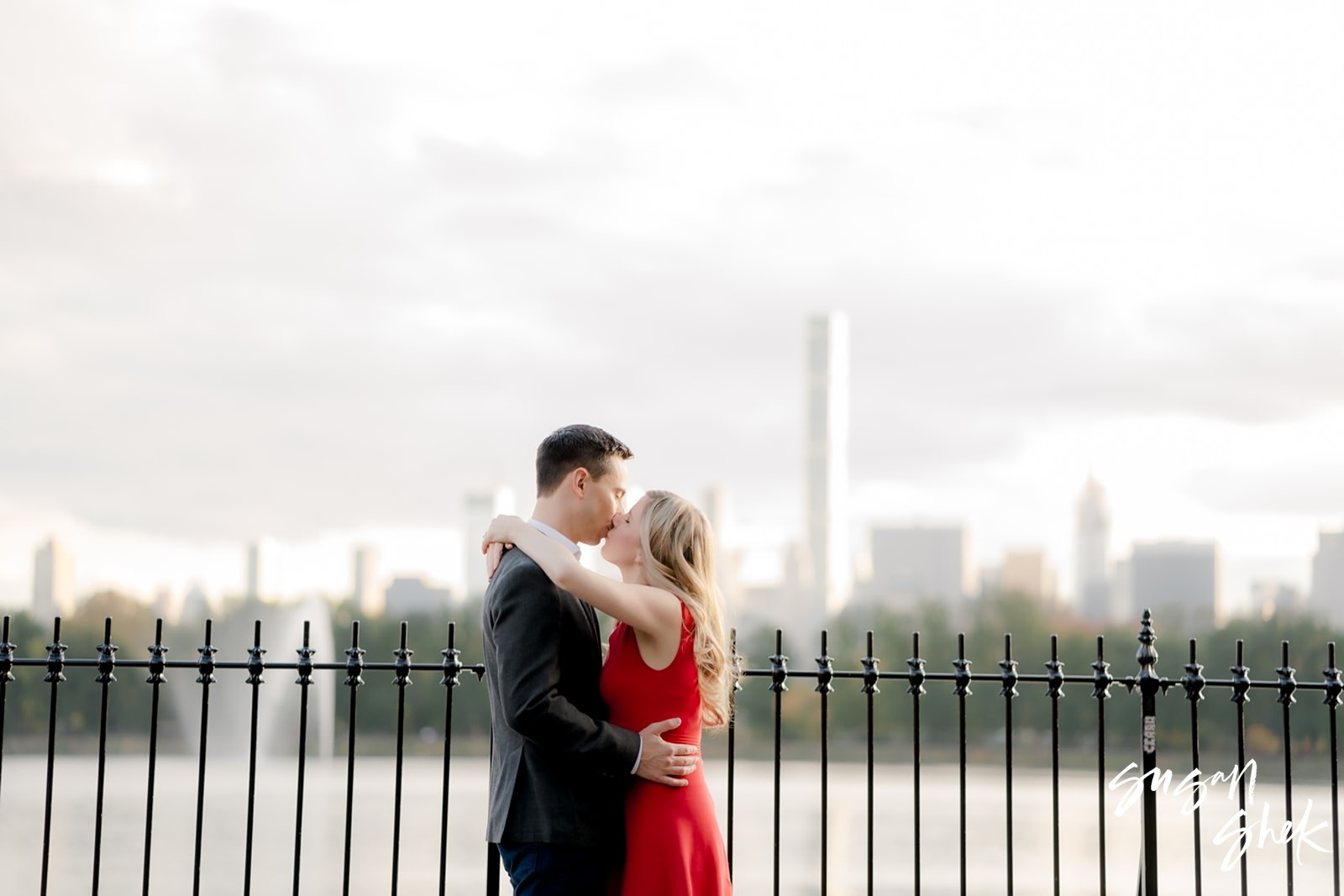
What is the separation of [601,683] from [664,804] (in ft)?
1.53

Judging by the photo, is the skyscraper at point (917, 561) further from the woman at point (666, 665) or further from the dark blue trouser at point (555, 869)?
the dark blue trouser at point (555, 869)

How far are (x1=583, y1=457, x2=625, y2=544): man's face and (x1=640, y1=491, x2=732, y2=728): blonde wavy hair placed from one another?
0.38 ft

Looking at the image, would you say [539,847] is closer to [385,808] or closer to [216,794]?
[385,808]

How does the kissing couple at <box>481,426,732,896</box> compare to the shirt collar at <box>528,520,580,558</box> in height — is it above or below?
below

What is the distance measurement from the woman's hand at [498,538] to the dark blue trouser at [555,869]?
0.94 meters

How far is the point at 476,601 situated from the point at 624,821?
274 ft

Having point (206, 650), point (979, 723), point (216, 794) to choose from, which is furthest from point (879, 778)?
point (206, 650)

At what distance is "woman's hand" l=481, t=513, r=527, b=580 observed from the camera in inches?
181

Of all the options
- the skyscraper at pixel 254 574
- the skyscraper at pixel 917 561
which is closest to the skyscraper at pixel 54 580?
the skyscraper at pixel 254 574

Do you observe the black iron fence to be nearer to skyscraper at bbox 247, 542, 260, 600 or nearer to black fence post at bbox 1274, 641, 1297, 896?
black fence post at bbox 1274, 641, 1297, 896

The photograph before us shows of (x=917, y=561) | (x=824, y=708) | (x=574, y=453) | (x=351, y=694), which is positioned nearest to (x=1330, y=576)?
(x=917, y=561)

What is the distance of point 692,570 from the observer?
4.63 metres

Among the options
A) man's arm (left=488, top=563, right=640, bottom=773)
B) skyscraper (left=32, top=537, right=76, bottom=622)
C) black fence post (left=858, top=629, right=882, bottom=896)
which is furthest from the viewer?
skyscraper (left=32, top=537, right=76, bottom=622)

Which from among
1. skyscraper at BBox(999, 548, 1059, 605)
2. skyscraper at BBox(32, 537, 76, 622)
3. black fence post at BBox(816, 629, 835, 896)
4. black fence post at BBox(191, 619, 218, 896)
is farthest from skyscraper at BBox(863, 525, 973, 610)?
black fence post at BBox(191, 619, 218, 896)
